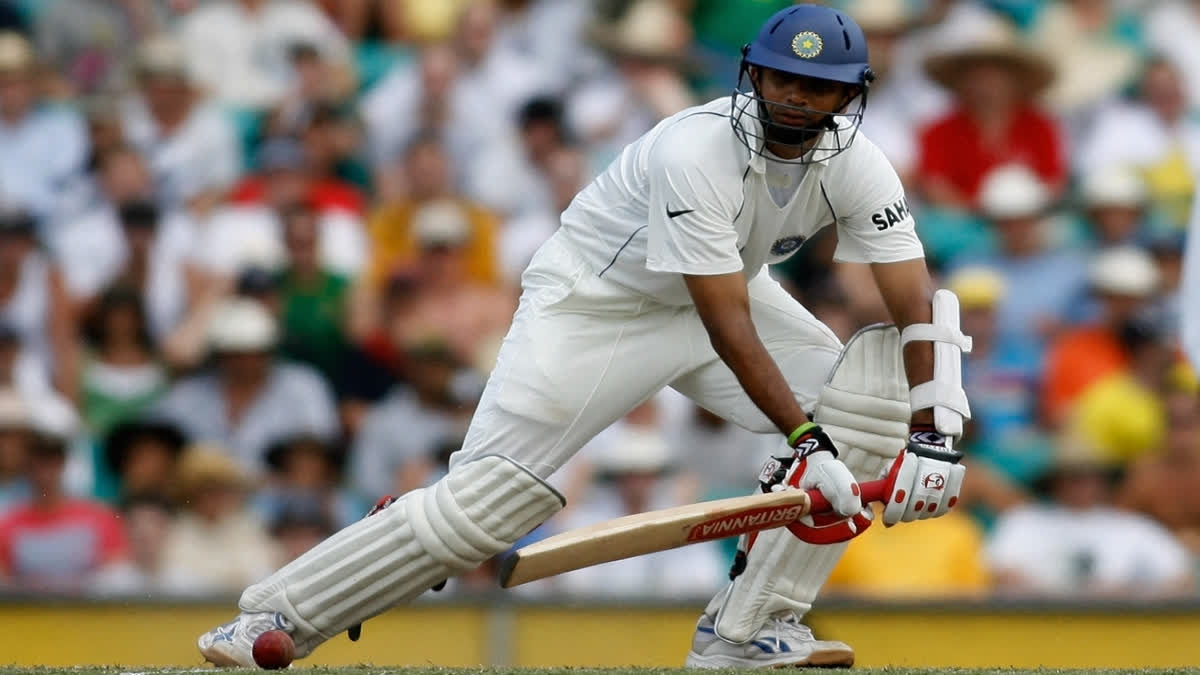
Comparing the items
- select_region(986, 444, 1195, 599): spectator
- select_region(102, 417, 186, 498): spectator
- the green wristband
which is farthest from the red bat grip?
select_region(102, 417, 186, 498): spectator

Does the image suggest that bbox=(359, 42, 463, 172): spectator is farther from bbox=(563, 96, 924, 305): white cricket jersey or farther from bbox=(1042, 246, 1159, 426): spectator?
bbox=(563, 96, 924, 305): white cricket jersey

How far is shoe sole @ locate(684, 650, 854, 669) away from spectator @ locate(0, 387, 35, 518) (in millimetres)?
2592

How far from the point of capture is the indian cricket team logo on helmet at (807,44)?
4.07 m

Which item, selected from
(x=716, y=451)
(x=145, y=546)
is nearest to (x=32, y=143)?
(x=145, y=546)

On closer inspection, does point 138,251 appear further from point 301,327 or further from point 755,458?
point 755,458

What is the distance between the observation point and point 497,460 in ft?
14.0

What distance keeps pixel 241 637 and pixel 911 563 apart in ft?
7.55

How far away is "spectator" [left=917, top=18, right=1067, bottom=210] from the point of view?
24.0 ft

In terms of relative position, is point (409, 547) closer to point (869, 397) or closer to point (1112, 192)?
point (869, 397)

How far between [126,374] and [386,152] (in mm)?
1382

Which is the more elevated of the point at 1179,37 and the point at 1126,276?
the point at 1179,37

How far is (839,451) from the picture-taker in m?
4.42

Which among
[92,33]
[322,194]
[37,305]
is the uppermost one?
[92,33]

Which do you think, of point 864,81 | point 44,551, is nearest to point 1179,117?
point 864,81
